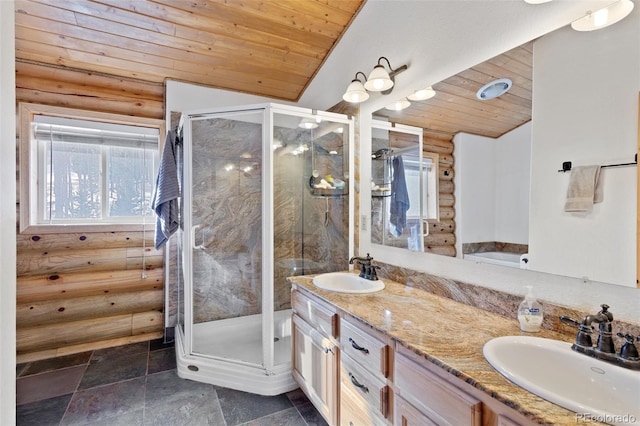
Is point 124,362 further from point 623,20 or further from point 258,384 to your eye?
point 623,20

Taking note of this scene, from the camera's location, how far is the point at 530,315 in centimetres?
115

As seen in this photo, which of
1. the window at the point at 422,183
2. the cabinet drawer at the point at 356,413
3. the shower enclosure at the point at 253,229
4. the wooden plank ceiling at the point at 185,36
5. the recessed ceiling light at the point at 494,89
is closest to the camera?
the cabinet drawer at the point at 356,413

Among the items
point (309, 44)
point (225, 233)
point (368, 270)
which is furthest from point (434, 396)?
point (309, 44)

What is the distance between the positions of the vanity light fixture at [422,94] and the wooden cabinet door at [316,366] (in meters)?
1.49

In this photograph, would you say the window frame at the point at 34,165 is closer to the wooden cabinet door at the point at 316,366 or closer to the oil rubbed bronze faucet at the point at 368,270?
the wooden cabinet door at the point at 316,366

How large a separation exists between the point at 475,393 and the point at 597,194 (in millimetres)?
835

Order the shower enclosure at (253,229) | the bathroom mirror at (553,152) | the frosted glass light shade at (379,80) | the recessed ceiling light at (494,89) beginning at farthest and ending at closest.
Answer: the shower enclosure at (253,229), the frosted glass light shade at (379,80), the recessed ceiling light at (494,89), the bathroom mirror at (553,152)

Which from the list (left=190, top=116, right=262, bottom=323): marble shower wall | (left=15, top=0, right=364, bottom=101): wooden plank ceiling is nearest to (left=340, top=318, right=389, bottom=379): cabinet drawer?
(left=190, top=116, right=262, bottom=323): marble shower wall

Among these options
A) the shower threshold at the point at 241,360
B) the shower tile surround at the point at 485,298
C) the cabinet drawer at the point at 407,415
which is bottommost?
Answer: the shower threshold at the point at 241,360

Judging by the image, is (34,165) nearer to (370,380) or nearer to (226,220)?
(226,220)

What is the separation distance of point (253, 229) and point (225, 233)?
41cm

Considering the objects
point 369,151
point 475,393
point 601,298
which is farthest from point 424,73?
point 475,393

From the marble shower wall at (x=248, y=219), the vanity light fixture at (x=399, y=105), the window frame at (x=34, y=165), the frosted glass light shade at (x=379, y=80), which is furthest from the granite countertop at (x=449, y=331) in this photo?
the window frame at (x=34, y=165)

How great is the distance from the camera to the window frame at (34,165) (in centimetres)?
246
